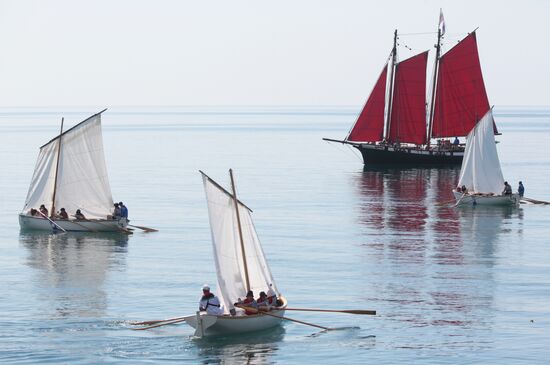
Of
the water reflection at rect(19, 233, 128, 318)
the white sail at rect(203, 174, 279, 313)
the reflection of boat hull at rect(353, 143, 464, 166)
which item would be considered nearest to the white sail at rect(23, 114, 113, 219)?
the water reflection at rect(19, 233, 128, 318)

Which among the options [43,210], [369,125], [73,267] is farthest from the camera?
[369,125]

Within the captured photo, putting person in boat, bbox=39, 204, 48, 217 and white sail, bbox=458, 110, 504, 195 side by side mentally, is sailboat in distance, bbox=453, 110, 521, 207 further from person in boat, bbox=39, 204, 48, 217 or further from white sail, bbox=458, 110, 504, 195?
person in boat, bbox=39, 204, 48, 217

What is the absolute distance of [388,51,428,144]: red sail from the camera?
503 ft

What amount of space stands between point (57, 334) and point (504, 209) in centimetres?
6168

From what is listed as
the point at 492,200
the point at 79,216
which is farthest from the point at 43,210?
the point at 492,200

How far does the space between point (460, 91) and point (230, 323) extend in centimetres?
10801

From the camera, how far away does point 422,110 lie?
155 m

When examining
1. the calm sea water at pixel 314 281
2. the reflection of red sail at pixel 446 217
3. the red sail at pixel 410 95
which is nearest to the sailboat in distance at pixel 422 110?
the red sail at pixel 410 95

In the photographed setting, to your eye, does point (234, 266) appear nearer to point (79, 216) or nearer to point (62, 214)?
point (79, 216)

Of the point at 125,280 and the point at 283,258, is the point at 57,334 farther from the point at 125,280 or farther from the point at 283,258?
the point at 283,258

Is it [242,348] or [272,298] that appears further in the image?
[272,298]

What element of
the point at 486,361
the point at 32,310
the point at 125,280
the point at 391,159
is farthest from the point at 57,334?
the point at 391,159

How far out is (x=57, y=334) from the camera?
5047cm

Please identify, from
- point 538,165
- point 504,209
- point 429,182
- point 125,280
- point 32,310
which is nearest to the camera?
point 32,310
